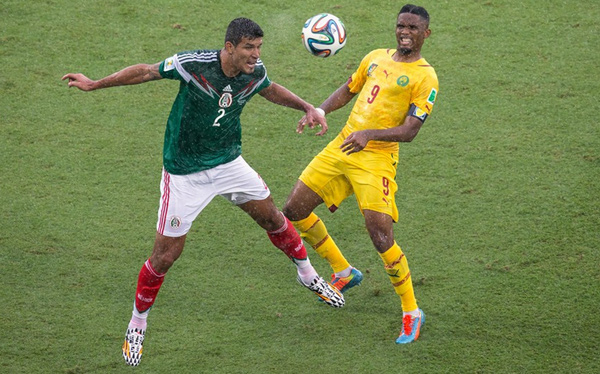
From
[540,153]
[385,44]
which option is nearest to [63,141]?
[385,44]

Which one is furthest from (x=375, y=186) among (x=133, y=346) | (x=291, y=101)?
(x=133, y=346)

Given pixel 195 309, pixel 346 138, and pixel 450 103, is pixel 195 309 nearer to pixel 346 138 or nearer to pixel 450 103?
pixel 346 138

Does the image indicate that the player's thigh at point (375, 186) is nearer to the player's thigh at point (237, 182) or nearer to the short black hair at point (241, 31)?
the player's thigh at point (237, 182)

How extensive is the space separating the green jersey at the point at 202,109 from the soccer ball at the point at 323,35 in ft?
2.93

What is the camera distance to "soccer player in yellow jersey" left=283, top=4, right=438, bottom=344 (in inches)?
286

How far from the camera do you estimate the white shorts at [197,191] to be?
6.92 meters

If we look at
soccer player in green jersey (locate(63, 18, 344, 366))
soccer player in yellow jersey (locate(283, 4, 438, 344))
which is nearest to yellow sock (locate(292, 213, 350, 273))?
soccer player in yellow jersey (locate(283, 4, 438, 344))

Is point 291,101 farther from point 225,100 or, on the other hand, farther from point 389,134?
point 389,134

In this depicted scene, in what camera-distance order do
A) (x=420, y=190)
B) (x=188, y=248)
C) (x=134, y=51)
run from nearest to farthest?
(x=188, y=248) → (x=420, y=190) → (x=134, y=51)

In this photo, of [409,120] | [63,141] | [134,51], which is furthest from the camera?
[134,51]

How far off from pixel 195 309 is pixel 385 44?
5.08 meters

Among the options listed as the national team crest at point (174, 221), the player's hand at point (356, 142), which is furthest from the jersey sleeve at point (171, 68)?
the player's hand at point (356, 142)

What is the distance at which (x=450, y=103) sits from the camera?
412 inches

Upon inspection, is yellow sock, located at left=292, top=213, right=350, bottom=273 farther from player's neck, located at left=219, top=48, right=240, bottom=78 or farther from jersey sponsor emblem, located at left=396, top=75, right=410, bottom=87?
player's neck, located at left=219, top=48, right=240, bottom=78
